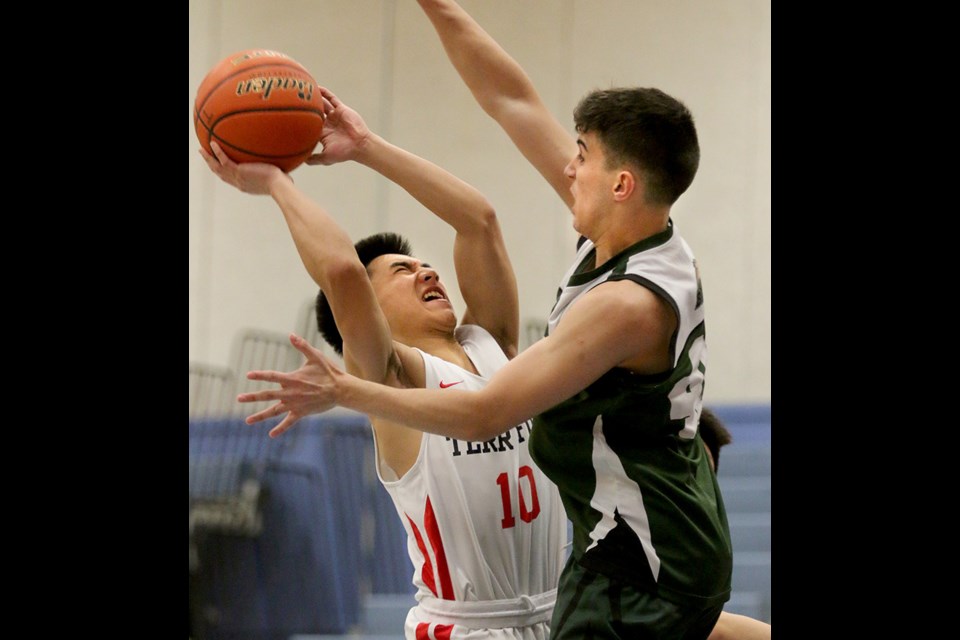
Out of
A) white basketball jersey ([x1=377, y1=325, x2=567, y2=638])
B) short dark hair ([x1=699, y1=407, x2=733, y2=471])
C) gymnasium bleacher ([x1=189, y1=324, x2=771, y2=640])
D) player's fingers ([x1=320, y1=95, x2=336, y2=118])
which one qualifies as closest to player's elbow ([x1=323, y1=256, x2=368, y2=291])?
white basketball jersey ([x1=377, y1=325, x2=567, y2=638])

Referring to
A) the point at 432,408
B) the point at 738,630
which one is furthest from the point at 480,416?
the point at 738,630

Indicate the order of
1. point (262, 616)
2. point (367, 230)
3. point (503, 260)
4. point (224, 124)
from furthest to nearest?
point (367, 230) → point (262, 616) → point (503, 260) → point (224, 124)

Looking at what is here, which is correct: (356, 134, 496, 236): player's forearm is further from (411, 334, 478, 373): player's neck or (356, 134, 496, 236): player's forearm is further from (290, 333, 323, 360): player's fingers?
(290, 333, 323, 360): player's fingers

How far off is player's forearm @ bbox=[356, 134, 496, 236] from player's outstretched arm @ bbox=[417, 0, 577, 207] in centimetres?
24

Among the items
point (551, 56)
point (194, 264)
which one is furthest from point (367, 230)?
point (551, 56)

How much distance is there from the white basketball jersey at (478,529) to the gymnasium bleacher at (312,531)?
213 centimetres

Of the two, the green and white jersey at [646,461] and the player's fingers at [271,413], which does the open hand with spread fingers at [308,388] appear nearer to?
the player's fingers at [271,413]

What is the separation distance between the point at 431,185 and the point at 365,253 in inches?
13.6

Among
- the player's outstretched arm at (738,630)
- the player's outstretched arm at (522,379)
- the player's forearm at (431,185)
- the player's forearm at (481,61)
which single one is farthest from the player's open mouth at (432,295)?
the player's outstretched arm at (738,630)

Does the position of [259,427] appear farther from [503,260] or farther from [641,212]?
[641,212]

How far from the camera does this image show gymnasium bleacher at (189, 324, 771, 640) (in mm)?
5184

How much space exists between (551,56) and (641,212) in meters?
3.88

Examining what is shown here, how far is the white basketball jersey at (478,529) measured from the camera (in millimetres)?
2906

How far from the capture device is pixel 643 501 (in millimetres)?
2227
